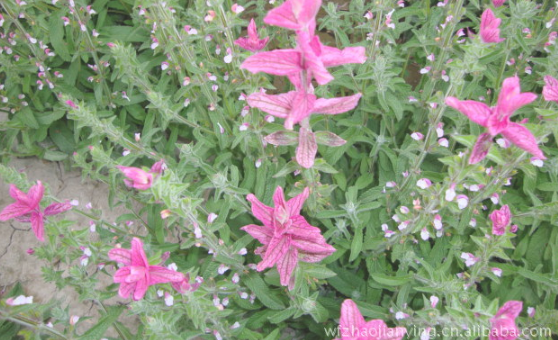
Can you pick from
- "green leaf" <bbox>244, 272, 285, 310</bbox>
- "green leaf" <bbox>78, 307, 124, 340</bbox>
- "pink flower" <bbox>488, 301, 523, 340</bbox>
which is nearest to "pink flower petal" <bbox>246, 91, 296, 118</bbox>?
"pink flower" <bbox>488, 301, 523, 340</bbox>

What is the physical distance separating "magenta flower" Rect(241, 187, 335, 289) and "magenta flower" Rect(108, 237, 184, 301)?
0.47 meters

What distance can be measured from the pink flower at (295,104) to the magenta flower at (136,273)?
84 cm

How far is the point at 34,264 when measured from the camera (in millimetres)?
4066

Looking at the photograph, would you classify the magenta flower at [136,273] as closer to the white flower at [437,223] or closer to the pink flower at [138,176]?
the pink flower at [138,176]

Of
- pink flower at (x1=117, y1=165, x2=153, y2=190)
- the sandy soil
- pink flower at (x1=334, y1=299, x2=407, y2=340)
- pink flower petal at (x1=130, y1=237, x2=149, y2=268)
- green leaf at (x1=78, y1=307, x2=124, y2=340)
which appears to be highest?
pink flower at (x1=117, y1=165, x2=153, y2=190)

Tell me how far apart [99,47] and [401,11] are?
9.24 feet

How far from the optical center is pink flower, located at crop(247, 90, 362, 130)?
172 cm

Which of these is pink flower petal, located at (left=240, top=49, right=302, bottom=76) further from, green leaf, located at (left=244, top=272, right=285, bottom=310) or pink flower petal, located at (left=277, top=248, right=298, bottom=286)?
green leaf, located at (left=244, top=272, right=285, bottom=310)

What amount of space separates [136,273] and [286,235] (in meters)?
0.75

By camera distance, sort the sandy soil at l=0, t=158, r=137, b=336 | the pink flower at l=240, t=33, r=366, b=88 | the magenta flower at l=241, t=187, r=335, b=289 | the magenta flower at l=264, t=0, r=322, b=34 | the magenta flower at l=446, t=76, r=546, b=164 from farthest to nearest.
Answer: the sandy soil at l=0, t=158, r=137, b=336 → the magenta flower at l=241, t=187, r=335, b=289 → the magenta flower at l=446, t=76, r=546, b=164 → the pink flower at l=240, t=33, r=366, b=88 → the magenta flower at l=264, t=0, r=322, b=34

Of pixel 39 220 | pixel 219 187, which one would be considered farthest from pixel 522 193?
pixel 39 220

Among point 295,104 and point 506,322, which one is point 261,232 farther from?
point 506,322

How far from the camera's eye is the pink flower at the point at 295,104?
5.64 feet

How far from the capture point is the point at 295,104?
1.72 meters
